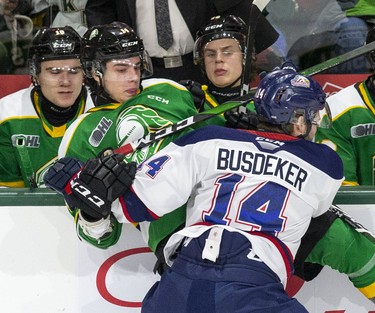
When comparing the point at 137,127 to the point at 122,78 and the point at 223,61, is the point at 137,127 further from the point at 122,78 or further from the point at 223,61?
the point at 223,61

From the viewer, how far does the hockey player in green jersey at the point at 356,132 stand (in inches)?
165

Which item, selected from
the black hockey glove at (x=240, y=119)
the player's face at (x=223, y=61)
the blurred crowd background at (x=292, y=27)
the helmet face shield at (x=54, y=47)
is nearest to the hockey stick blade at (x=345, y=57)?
the black hockey glove at (x=240, y=119)

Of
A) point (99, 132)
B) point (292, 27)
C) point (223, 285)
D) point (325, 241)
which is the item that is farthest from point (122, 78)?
point (292, 27)

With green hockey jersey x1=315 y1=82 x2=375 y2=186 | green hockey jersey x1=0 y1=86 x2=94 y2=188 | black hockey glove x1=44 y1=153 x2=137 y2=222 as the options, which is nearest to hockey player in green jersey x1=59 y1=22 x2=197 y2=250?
black hockey glove x1=44 y1=153 x2=137 y2=222

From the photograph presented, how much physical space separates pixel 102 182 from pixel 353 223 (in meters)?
0.87

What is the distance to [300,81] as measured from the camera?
319cm

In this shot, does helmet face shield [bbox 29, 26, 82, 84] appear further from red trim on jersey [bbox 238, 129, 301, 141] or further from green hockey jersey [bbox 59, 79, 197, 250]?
red trim on jersey [bbox 238, 129, 301, 141]

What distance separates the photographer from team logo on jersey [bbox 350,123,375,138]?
4.21 m

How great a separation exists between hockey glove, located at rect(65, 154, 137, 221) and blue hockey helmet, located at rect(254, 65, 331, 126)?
460mm

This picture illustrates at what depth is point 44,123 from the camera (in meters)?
4.36

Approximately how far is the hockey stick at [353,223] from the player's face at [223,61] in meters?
1.02

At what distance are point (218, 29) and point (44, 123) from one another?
85 cm

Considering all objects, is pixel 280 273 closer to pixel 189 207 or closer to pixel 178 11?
pixel 189 207

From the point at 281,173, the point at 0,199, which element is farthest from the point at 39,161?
the point at 281,173
